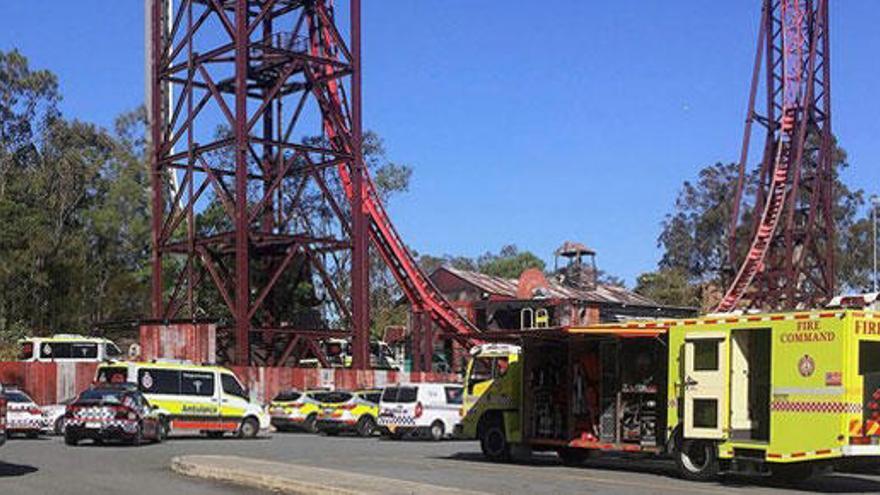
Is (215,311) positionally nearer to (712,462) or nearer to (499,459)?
(499,459)

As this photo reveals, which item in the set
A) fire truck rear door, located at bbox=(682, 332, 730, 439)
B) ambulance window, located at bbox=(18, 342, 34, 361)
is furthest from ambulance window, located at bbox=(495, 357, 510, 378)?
ambulance window, located at bbox=(18, 342, 34, 361)

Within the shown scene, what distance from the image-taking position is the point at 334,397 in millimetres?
39219

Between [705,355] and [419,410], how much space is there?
15477 millimetres

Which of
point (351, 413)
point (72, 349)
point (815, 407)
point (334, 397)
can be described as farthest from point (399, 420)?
point (815, 407)

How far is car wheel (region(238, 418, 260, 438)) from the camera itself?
34.5 m

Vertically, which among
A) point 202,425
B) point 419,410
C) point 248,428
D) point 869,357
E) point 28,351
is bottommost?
point 248,428

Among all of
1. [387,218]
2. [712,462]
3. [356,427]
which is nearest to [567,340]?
[712,462]

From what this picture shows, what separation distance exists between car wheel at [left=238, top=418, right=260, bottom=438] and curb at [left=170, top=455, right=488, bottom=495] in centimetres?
1276

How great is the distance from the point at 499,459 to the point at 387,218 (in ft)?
105

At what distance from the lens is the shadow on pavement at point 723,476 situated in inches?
771

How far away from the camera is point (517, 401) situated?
81.5 feet

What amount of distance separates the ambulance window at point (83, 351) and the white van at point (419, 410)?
46.6ft

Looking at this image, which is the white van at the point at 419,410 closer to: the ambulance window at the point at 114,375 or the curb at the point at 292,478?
the ambulance window at the point at 114,375

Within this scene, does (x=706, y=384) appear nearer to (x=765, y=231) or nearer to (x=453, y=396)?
(x=453, y=396)
